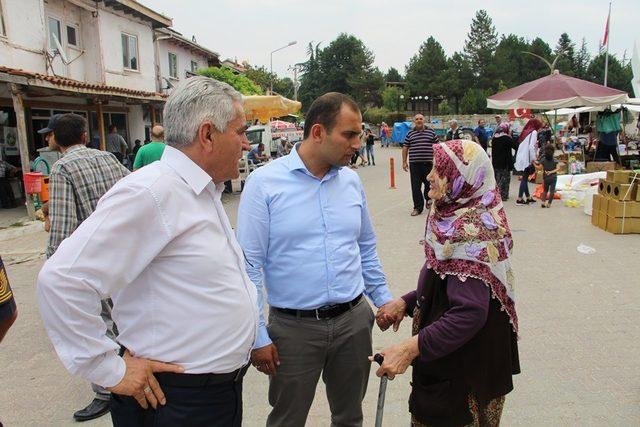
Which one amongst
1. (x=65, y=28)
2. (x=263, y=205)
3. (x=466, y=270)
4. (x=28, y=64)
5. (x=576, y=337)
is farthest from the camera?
(x=65, y=28)

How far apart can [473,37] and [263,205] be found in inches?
3405

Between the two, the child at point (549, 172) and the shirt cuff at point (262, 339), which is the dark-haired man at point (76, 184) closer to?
the shirt cuff at point (262, 339)

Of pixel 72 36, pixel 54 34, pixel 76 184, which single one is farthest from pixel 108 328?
pixel 72 36

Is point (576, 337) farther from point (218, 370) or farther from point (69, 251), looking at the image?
point (69, 251)

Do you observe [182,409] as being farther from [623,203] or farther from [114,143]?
[114,143]

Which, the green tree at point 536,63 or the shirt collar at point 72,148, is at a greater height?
the green tree at point 536,63

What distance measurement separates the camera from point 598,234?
26.3ft

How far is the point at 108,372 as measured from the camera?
1529 millimetres

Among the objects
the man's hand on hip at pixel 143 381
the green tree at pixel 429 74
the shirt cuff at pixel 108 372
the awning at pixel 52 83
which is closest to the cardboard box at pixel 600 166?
the awning at pixel 52 83

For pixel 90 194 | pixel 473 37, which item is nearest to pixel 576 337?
pixel 90 194

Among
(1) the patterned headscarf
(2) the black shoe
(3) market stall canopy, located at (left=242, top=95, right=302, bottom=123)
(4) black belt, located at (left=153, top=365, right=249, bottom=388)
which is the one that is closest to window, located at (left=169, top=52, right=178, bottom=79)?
(3) market stall canopy, located at (left=242, top=95, right=302, bottom=123)

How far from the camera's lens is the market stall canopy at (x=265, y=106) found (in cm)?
1349

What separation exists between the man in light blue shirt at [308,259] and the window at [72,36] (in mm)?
16205

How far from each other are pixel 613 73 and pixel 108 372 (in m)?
91.6
